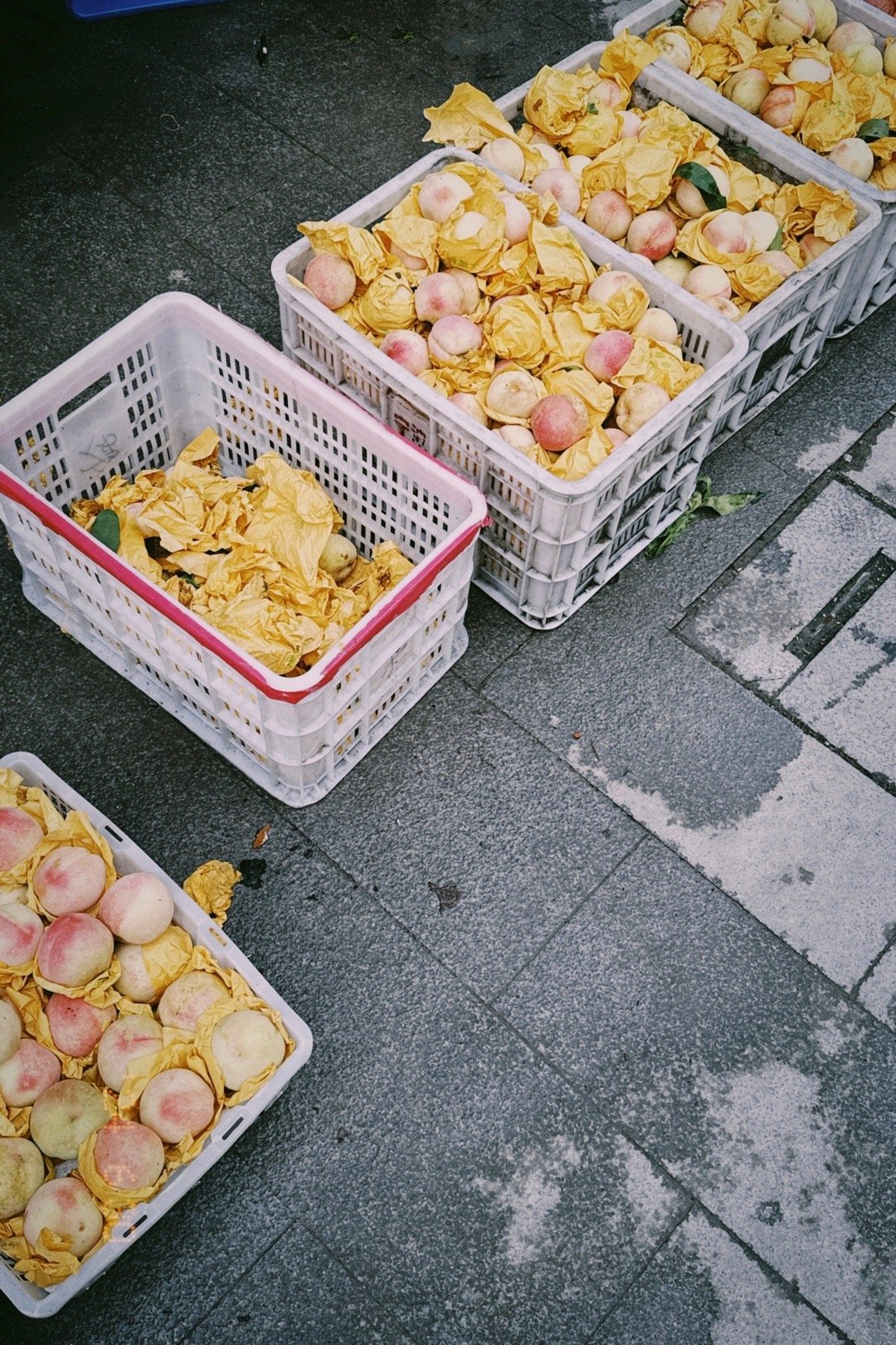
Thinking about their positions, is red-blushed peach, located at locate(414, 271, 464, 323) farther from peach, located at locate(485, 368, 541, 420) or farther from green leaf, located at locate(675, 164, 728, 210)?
green leaf, located at locate(675, 164, 728, 210)

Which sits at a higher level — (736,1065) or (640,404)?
(640,404)

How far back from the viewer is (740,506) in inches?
166

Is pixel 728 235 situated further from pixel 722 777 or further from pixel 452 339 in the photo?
pixel 722 777

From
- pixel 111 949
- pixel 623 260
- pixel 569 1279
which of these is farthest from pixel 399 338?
pixel 569 1279

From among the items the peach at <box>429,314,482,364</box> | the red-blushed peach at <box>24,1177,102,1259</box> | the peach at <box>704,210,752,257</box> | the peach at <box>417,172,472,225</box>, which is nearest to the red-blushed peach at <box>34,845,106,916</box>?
the red-blushed peach at <box>24,1177,102,1259</box>

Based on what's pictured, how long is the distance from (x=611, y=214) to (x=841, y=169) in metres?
0.98

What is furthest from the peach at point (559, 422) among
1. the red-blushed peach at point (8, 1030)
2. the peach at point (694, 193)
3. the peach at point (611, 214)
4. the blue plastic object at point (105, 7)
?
the blue plastic object at point (105, 7)

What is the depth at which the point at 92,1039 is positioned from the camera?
275 cm

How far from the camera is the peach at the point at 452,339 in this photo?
356cm

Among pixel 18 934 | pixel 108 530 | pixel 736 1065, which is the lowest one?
pixel 736 1065

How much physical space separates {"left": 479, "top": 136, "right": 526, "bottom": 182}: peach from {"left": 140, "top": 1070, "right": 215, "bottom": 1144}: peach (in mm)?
3232

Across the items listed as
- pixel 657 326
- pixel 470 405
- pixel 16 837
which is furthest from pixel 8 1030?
pixel 657 326

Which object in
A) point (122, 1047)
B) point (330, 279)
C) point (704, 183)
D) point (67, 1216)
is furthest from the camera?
point (704, 183)

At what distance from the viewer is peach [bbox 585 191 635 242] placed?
13.0 ft
